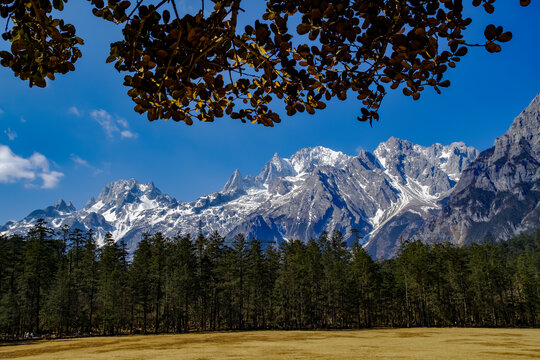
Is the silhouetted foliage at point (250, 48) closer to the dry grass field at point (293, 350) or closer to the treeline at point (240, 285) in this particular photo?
the dry grass field at point (293, 350)

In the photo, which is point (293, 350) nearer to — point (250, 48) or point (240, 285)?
point (250, 48)

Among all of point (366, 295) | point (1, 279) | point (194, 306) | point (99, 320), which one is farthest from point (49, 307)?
point (366, 295)

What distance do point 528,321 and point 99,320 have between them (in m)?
74.2

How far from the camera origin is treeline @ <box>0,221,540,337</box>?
45438 mm

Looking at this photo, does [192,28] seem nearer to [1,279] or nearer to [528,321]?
[1,279]

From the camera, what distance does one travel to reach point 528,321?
62.1m

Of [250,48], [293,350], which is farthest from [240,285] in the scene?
[250,48]

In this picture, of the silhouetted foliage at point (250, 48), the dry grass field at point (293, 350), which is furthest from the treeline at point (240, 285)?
the silhouetted foliage at point (250, 48)

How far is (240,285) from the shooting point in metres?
52.7

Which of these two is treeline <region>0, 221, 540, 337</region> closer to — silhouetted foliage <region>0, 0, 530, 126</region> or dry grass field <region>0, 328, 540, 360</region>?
dry grass field <region>0, 328, 540, 360</region>

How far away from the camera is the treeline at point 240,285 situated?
45.4 m

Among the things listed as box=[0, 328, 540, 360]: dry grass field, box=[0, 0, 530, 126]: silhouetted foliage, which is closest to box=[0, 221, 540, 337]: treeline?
box=[0, 328, 540, 360]: dry grass field

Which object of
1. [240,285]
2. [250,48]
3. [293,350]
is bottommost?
[293,350]

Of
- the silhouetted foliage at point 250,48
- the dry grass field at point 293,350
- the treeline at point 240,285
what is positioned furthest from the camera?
the treeline at point 240,285
